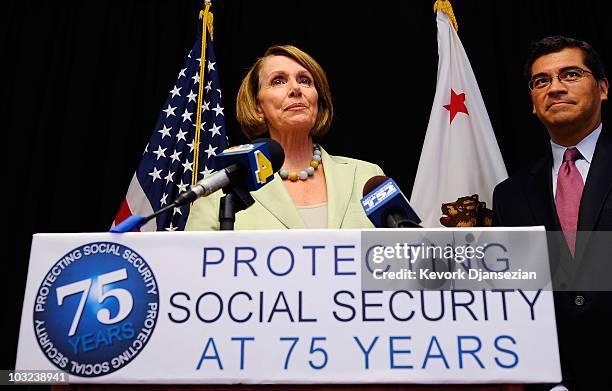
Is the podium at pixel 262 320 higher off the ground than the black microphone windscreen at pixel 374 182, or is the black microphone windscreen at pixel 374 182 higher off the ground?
the black microphone windscreen at pixel 374 182

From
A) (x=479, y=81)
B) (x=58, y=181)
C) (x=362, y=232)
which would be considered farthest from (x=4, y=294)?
(x=479, y=81)

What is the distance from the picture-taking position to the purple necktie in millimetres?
2021

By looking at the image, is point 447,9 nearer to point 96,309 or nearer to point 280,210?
point 280,210

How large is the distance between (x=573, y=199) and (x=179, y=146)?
6.15 feet

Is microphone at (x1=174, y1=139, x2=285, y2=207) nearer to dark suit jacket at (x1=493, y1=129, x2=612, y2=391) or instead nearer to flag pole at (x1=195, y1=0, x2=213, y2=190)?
dark suit jacket at (x1=493, y1=129, x2=612, y2=391)

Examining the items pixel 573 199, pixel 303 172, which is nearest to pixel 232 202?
pixel 303 172

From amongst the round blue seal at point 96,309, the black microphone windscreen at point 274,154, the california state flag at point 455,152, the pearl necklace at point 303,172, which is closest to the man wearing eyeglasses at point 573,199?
the california state flag at point 455,152

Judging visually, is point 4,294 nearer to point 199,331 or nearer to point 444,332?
point 199,331

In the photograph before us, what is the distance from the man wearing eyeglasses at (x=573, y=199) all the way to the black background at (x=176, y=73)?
Result: 35.0 inches

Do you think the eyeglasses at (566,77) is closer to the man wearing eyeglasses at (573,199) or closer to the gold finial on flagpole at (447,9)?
the man wearing eyeglasses at (573,199)

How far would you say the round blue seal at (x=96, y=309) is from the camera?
4.12 feet

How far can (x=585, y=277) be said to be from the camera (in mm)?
1873

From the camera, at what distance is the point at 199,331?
1270mm

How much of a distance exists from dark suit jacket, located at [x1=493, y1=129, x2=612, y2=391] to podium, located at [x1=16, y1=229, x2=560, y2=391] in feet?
2.28
